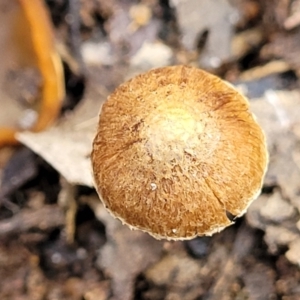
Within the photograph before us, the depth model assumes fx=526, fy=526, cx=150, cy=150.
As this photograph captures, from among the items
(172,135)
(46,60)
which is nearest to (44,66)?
(46,60)

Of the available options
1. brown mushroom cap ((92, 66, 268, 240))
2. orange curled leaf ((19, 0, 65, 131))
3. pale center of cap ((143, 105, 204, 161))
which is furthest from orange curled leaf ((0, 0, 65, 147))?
pale center of cap ((143, 105, 204, 161))

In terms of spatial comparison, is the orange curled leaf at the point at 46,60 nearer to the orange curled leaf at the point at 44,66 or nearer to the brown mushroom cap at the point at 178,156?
the orange curled leaf at the point at 44,66

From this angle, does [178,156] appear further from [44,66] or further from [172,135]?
[44,66]

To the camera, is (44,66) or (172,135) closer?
(172,135)

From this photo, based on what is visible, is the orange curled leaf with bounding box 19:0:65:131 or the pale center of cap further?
the orange curled leaf with bounding box 19:0:65:131

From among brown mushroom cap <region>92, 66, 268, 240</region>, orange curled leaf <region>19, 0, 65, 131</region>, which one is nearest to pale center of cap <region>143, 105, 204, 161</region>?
brown mushroom cap <region>92, 66, 268, 240</region>

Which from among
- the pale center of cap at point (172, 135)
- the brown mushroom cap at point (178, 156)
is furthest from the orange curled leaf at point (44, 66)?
the pale center of cap at point (172, 135)

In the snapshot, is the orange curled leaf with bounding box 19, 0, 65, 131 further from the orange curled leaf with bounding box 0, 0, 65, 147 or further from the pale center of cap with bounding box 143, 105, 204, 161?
the pale center of cap with bounding box 143, 105, 204, 161

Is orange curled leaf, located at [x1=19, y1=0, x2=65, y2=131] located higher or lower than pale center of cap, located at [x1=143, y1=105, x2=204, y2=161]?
lower
